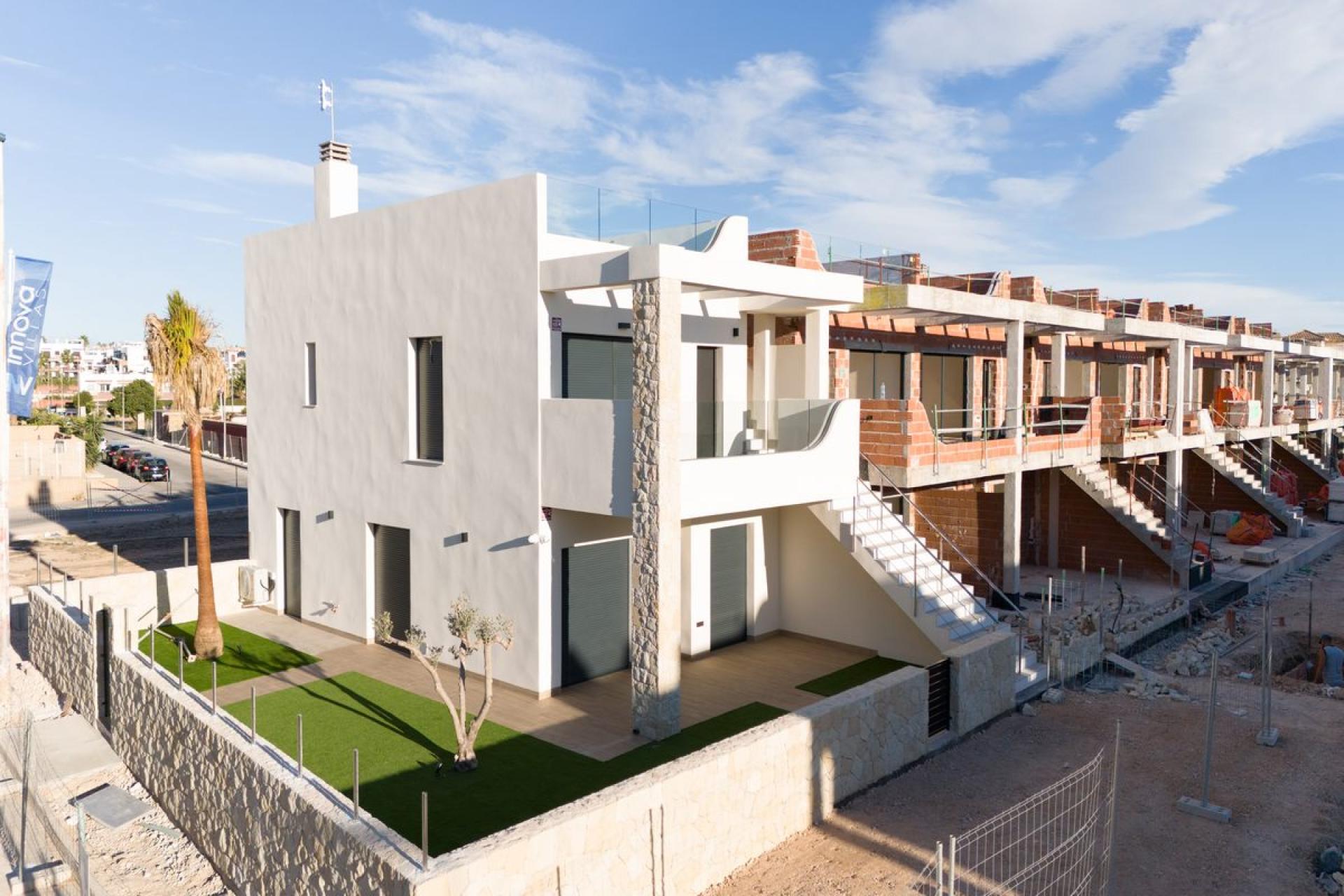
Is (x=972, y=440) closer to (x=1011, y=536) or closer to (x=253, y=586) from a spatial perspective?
(x=1011, y=536)

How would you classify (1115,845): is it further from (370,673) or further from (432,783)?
(370,673)

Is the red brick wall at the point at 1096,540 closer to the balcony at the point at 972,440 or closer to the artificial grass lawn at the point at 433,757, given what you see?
the balcony at the point at 972,440

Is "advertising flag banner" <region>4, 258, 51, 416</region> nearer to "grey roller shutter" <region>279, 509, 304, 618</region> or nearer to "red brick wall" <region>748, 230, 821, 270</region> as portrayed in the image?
"grey roller shutter" <region>279, 509, 304, 618</region>

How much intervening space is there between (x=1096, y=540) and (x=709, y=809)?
1931 cm

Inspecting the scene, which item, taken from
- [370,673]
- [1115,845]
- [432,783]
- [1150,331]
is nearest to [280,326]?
[370,673]

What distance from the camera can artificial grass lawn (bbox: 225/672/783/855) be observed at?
11.2 metres

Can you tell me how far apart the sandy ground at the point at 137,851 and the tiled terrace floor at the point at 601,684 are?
2050 millimetres

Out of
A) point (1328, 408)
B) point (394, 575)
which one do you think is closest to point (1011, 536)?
point (394, 575)

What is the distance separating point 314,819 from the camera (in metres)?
9.42

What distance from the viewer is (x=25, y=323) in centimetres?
1883

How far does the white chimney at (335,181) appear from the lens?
20.8 meters

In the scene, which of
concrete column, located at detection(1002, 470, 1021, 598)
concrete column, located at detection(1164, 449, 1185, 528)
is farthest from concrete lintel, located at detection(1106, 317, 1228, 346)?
concrete column, located at detection(1002, 470, 1021, 598)

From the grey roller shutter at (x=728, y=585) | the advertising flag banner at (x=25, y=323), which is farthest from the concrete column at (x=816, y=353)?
the advertising flag banner at (x=25, y=323)

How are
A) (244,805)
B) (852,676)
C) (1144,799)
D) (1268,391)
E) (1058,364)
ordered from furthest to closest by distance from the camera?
(1268,391) < (1058,364) < (852,676) < (1144,799) < (244,805)
